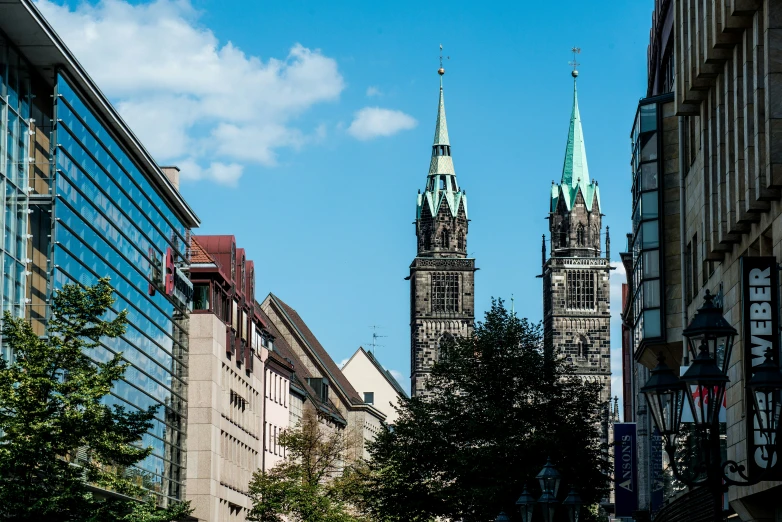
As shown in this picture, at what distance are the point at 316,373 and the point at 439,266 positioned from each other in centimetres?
6318

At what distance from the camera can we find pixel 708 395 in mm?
16219

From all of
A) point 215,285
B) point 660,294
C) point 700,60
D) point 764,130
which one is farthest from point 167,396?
point 764,130

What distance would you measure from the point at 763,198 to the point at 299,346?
98.9 metres

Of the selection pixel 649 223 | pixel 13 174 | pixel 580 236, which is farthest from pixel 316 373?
pixel 649 223

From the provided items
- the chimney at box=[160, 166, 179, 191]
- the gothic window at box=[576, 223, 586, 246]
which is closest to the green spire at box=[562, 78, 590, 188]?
the gothic window at box=[576, 223, 586, 246]

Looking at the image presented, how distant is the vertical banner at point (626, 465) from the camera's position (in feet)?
196

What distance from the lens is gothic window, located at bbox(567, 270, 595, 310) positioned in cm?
18150

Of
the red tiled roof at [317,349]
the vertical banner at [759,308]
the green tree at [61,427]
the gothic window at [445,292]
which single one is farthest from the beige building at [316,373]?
the vertical banner at [759,308]

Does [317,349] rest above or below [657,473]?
above

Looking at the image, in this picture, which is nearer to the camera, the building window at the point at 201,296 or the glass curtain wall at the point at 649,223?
the glass curtain wall at the point at 649,223

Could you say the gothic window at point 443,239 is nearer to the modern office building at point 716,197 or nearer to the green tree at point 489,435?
the green tree at point 489,435

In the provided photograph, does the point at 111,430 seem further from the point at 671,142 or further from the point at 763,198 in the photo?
the point at 671,142

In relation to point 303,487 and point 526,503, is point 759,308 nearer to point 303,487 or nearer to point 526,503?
point 526,503

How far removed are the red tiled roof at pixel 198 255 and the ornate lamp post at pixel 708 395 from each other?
2398 inches
